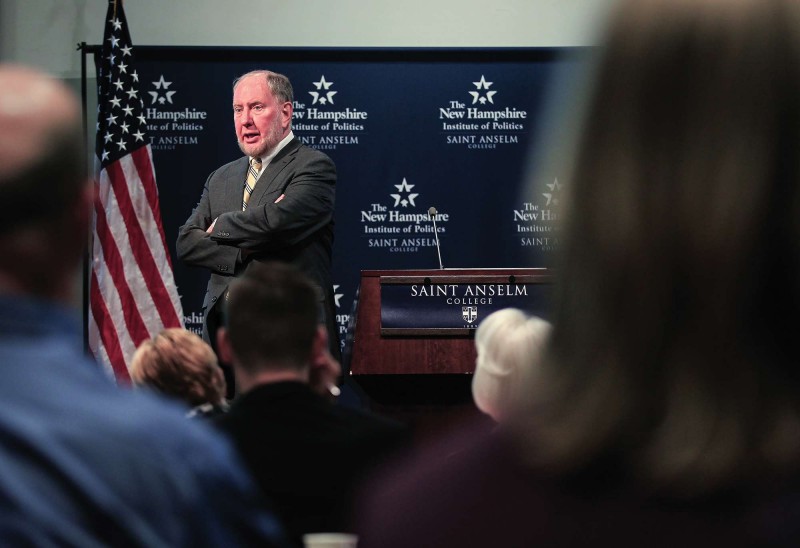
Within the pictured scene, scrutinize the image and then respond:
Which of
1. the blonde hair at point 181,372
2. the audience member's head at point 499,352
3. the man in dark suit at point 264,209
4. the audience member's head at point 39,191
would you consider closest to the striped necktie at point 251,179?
the man in dark suit at point 264,209

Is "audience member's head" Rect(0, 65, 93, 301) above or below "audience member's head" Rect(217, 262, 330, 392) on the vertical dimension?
above

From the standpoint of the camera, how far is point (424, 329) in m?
4.66

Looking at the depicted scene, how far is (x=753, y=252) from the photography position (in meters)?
0.79

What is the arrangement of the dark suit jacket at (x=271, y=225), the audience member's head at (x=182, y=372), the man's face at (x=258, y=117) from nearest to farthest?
the audience member's head at (x=182, y=372) < the dark suit jacket at (x=271, y=225) < the man's face at (x=258, y=117)

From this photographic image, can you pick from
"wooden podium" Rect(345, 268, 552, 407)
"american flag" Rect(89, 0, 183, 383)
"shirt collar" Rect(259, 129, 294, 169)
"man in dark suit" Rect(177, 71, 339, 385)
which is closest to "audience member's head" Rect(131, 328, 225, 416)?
"wooden podium" Rect(345, 268, 552, 407)

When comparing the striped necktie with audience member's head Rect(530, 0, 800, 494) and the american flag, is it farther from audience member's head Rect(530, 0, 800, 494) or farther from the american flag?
audience member's head Rect(530, 0, 800, 494)

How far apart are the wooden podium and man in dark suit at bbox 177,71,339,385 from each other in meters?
0.60

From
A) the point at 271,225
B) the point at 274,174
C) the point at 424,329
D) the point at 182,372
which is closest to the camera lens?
the point at 182,372

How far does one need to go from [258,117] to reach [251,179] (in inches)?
12.6

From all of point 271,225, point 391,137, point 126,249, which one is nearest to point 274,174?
point 271,225

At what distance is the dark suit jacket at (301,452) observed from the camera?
6.90 ft

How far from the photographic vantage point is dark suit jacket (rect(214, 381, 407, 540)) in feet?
6.90

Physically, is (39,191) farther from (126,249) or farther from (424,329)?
(126,249)

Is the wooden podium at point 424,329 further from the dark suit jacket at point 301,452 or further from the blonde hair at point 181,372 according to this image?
the dark suit jacket at point 301,452
